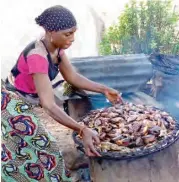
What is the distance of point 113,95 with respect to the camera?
3604 millimetres

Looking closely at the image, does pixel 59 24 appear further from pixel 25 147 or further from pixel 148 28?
pixel 148 28

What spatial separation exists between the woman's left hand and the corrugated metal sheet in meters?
1.33

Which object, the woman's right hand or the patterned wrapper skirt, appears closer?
the woman's right hand

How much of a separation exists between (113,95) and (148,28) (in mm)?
A: 3285

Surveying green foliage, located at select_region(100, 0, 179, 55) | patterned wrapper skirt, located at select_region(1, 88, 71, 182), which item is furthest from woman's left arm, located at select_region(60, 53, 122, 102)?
green foliage, located at select_region(100, 0, 179, 55)

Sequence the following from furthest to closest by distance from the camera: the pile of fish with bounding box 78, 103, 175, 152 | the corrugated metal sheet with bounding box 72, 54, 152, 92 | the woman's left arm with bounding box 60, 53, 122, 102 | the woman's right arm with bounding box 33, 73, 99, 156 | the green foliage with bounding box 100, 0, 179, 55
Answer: the green foliage with bounding box 100, 0, 179, 55 → the corrugated metal sheet with bounding box 72, 54, 152, 92 → the woman's left arm with bounding box 60, 53, 122, 102 → the pile of fish with bounding box 78, 103, 175, 152 → the woman's right arm with bounding box 33, 73, 99, 156

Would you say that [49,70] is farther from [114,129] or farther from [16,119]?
[114,129]

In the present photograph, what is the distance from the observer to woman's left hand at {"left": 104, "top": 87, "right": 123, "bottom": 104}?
3.57m

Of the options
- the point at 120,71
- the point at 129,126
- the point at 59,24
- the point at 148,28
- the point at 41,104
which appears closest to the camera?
the point at 59,24

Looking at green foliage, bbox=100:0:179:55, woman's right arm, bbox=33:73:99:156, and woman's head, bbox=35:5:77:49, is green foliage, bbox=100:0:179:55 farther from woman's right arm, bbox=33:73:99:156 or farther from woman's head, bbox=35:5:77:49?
woman's right arm, bbox=33:73:99:156

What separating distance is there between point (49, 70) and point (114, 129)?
29.0 inches

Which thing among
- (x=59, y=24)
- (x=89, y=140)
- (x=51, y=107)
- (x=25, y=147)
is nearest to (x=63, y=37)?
(x=59, y=24)

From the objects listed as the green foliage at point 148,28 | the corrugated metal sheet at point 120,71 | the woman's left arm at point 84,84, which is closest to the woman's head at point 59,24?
the woman's left arm at point 84,84

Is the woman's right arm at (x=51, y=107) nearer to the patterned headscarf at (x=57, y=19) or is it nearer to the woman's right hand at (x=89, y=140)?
the woman's right hand at (x=89, y=140)
